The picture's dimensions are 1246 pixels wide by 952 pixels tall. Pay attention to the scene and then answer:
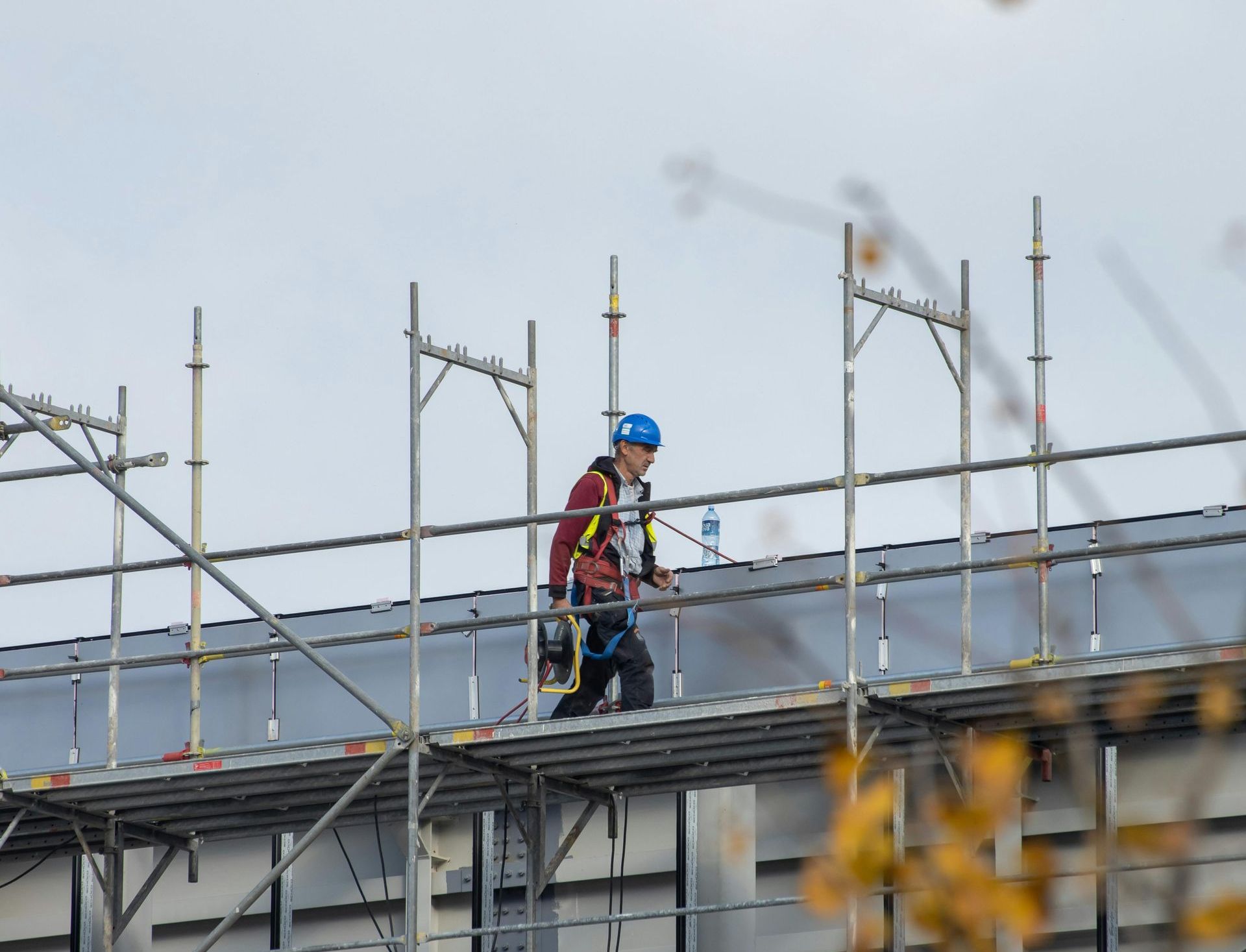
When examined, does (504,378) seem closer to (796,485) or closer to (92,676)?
(796,485)

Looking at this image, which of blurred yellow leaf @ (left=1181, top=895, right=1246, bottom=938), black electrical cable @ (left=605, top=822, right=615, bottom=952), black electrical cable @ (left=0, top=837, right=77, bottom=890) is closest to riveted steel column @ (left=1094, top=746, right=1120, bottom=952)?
black electrical cable @ (left=605, top=822, right=615, bottom=952)

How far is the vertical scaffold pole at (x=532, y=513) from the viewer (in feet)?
38.0

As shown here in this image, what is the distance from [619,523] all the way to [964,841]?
22.9 ft

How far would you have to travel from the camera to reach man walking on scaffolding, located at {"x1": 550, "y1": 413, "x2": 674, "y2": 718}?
39.1 ft

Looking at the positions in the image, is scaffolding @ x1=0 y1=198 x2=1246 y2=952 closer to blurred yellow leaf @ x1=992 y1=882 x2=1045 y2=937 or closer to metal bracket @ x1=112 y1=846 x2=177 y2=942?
metal bracket @ x1=112 y1=846 x2=177 y2=942

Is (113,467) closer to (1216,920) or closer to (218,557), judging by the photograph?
(218,557)

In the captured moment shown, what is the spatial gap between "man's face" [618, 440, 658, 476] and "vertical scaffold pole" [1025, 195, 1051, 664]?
2038 millimetres

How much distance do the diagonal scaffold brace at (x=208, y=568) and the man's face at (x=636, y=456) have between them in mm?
1805

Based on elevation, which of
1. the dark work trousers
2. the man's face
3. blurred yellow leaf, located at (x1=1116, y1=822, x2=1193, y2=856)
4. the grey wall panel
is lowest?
blurred yellow leaf, located at (x1=1116, y1=822, x2=1193, y2=856)

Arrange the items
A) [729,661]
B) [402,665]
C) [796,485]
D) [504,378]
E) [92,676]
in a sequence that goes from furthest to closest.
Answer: [92,676] → [402,665] → [729,661] → [504,378] → [796,485]

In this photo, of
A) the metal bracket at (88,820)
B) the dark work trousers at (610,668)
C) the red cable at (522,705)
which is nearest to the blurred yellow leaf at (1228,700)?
the dark work trousers at (610,668)

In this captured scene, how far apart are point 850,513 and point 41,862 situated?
20.8ft

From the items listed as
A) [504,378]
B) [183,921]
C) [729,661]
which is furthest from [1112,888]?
[183,921]

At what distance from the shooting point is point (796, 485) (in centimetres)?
1101
